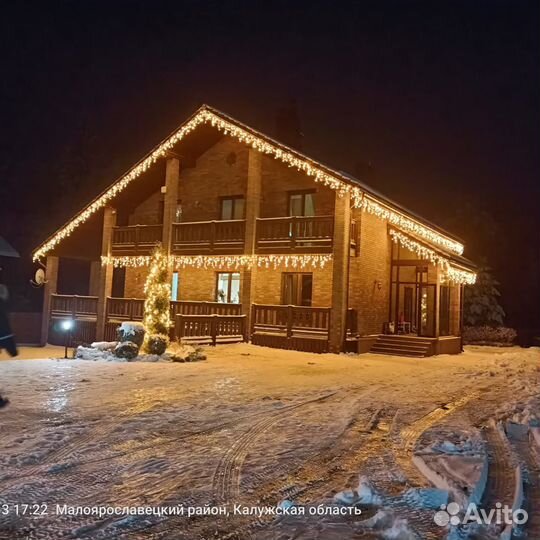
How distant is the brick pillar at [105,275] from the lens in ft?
78.6

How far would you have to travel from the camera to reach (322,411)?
27.3 ft

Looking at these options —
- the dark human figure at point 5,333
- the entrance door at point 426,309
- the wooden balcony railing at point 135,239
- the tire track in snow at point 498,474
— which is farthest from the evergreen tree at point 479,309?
the dark human figure at point 5,333

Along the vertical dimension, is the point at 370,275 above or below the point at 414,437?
above

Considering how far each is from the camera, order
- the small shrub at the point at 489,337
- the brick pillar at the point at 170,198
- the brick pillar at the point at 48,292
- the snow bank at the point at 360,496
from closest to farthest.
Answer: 1. the snow bank at the point at 360,496
2. the brick pillar at the point at 170,198
3. the brick pillar at the point at 48,292
4. the small shrub at the point at 489,337

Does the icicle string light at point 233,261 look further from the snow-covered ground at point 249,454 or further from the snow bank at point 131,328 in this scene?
the snow-covered ground at point 249,454

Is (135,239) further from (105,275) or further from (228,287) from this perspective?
(228,287)

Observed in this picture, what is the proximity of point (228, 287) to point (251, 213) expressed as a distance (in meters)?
3.88

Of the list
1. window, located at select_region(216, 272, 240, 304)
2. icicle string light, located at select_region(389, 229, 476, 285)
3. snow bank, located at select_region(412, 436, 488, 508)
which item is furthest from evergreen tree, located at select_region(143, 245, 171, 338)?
snow bank, located at select_region(412, 436, 488, 508)

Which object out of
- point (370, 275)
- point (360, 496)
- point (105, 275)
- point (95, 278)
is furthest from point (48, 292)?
point (360, 496)

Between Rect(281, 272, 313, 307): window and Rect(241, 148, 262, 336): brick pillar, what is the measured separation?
4.59 feet

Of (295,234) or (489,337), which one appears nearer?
(295,234)

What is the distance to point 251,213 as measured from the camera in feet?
69.0

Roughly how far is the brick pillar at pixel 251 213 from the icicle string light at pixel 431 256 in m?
5.80

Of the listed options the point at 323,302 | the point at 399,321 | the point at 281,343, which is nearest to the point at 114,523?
the point at 281,343
